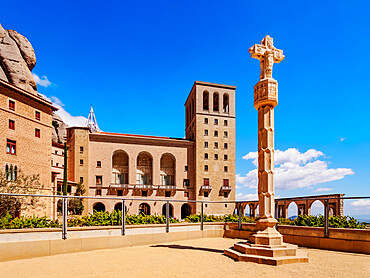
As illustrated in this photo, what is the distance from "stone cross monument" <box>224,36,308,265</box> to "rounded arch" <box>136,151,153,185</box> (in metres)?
46.4

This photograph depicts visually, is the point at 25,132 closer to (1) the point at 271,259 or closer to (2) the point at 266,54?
(2) the point at 266,54

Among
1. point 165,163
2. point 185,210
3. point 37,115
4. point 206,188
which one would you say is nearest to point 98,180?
point 165,163

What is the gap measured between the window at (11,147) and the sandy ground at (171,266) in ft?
95.4

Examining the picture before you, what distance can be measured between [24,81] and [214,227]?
189 ft

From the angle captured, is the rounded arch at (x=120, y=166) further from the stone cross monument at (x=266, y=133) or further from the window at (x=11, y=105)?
the stone cross monument at (x=266, y=133)

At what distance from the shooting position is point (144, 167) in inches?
2162

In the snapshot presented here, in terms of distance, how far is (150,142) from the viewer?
53.2 meters

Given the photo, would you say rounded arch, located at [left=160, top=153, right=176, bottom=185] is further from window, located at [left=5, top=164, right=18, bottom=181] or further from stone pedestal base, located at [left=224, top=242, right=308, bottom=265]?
stone pedestal base, located at [left=224, top=242, right=308, bottom=265]

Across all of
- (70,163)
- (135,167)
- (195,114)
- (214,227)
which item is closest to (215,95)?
(195,114)

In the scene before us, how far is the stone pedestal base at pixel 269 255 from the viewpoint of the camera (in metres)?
6.67

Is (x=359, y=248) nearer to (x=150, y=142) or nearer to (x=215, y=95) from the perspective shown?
(x=150, y=142)

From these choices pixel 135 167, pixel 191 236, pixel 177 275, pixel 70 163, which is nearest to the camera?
pixel 177 275

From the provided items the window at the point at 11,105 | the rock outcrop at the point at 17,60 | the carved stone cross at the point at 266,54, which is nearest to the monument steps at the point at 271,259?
the carved stone cross at the point at 266,54

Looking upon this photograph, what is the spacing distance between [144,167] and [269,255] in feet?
161
